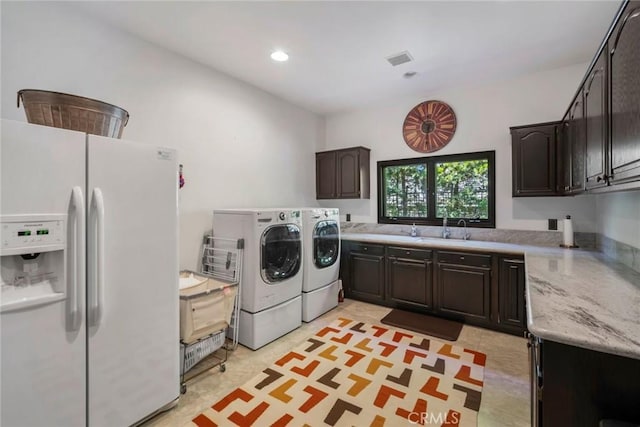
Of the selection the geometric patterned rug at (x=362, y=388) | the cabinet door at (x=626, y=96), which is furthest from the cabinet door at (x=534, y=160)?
the geometric patterned rug at (x=362, y=388)

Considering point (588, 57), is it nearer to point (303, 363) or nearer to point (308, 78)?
point (308, 78)

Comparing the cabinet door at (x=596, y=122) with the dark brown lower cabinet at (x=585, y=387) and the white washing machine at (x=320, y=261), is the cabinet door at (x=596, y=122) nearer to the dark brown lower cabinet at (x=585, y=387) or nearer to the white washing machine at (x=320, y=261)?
the dark brown lower cabinet at (x=585, y=387)

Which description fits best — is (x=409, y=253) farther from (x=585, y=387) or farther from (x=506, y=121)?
(x=585, y=387)

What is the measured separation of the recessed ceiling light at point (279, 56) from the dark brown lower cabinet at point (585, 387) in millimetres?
2939

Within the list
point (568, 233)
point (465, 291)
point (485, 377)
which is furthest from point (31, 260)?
point (568, 233)

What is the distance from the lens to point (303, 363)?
7.91ft

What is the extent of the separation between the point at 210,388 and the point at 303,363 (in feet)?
2.43

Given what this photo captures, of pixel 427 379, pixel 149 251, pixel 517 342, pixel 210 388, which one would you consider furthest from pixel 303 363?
pixel 517 342

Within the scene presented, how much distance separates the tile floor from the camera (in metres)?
1.82

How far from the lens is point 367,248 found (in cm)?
376

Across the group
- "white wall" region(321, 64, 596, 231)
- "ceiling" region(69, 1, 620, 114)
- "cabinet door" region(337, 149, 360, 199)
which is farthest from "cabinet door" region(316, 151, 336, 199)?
"ceiling" region(69, 1, 620, 114)

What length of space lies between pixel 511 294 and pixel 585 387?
2.10 meters

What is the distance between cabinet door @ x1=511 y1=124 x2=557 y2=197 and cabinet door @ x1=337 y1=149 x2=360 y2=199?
1.93 meters

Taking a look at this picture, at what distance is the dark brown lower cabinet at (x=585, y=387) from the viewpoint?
99cm
